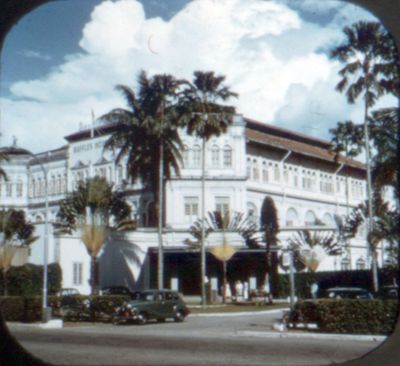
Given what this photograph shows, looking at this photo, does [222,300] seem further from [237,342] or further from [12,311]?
[12,311]

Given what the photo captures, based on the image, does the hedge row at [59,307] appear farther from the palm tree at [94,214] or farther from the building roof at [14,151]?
the building roof at [14,151]

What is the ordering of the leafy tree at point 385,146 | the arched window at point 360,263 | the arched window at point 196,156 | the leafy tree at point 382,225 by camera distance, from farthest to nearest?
the arched window at point 196,156 → the arched window at point 360,263 → the leafy tree at point 382,225 → the leafy tree at point 385,146

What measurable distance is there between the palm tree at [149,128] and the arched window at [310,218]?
10.6ft

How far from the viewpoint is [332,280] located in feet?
37.2

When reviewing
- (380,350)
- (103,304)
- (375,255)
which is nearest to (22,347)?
(103,304)

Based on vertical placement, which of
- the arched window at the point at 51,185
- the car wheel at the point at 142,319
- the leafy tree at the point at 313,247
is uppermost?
the arched window at the point at 51,185

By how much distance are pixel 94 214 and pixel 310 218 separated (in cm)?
457

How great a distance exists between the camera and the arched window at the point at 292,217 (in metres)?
12.5

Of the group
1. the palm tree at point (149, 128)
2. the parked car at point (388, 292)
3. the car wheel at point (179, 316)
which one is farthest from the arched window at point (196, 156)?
the parked car at point (388, 292)

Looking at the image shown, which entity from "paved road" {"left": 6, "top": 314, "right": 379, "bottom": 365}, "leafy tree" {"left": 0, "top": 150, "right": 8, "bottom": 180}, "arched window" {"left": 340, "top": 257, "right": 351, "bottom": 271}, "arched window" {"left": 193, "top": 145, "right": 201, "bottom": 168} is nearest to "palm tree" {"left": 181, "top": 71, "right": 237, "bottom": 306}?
Answer: "arched window" {"left": 193, "top": 145, "right": 201, "bottom": 168}

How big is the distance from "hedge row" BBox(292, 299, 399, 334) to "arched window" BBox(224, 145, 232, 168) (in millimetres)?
5224

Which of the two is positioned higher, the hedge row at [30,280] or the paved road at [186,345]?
the hedge row at [30,280]

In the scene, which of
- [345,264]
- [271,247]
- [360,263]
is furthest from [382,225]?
[271,247]

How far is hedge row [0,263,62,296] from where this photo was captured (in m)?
13.4
